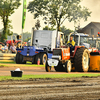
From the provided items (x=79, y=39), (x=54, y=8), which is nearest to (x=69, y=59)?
(x=79, y=39)

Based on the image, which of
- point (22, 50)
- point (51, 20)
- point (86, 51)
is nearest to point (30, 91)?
point (86, 51)

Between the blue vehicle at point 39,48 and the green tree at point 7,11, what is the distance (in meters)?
27.7

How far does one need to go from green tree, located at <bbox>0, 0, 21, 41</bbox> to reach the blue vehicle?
27.7m

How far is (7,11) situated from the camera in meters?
53.7

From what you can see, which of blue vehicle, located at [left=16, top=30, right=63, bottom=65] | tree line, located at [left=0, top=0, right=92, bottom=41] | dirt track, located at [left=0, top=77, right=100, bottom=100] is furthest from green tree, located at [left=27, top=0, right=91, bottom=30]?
dirt track, located at [left=0, top=77, right=100, bottom=100]

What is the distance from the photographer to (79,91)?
9398mm

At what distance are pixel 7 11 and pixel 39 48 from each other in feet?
96.7

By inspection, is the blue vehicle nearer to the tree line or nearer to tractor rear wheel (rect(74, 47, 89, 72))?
tractor rear wheel (rect(74, 47, 89, 72))

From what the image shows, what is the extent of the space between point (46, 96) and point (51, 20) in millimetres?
47540

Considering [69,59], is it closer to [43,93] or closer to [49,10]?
[43,93]

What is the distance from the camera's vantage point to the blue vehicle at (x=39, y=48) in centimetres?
2446

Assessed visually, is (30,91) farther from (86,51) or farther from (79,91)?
(86,51)

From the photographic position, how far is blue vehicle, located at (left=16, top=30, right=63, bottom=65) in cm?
2446

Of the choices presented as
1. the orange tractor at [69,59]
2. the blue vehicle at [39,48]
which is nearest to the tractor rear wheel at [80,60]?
the orange tractor at [69,59]
